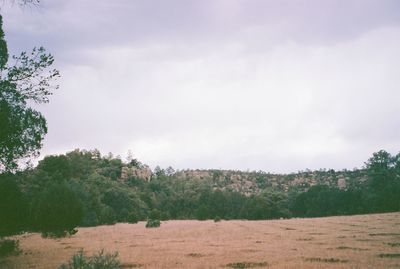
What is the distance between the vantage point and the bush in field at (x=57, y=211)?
4416 centimetres

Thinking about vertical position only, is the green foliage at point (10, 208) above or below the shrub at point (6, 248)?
above

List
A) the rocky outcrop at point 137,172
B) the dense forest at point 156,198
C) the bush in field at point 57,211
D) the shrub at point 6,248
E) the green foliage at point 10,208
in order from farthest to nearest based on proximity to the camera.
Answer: the rocky outcrop at point 137,172 → the dense forest at point 156,198 → the bush in field at point 57,211 → the shrub at point 6,248 → the green foliage at point 10,208

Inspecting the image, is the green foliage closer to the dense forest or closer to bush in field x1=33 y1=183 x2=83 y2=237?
the dense forest

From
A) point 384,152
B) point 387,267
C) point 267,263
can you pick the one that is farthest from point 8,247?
→ point 384,152

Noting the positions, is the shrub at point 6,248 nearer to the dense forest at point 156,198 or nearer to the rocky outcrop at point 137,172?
the dense forest at point 156,198

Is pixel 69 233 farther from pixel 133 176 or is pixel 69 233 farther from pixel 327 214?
pixel 133 176

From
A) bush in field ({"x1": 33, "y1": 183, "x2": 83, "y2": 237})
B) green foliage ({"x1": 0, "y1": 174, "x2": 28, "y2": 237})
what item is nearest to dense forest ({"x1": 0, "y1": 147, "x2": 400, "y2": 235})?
bush in field ({"x1": 33, "y1": 183, "x2": 83, "y2": 237})

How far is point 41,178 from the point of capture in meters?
79.8

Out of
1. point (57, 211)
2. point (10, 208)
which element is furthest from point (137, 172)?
point (10, 208)

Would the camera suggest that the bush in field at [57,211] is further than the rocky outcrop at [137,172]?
No

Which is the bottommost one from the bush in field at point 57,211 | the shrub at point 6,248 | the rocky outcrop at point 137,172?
the shrub at point 6,248

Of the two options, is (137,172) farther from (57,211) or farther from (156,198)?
(57,211)

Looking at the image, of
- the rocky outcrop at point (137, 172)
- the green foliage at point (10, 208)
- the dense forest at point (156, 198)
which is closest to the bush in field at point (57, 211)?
the dense forest at point (156, 198)

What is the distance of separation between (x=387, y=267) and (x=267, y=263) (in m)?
6.65
